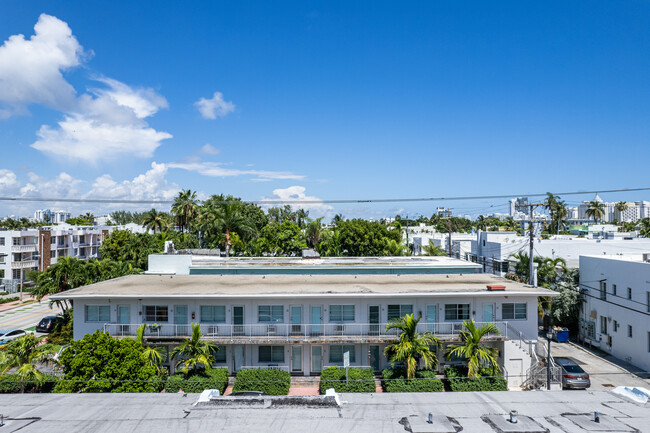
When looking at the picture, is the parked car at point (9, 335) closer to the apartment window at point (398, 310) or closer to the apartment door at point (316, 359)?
the apartment door at point (316, 359)

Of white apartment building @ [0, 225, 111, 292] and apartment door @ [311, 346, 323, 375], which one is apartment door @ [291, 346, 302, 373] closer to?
apartment door @ [311, 346, 323, 375]

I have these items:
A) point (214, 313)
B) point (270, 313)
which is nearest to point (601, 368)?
point (270, 313)

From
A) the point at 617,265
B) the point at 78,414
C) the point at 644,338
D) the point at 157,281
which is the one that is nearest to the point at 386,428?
the point at 78,414

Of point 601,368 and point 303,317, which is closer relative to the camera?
point 303,317

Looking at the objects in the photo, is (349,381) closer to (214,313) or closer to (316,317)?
(316,317)

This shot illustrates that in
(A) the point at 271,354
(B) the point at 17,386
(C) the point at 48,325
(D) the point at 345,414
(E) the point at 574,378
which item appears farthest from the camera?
(C) the point at 48,325

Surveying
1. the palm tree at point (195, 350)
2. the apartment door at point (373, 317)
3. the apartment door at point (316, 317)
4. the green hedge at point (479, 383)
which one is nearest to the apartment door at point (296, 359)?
the apartment door at point (316, 317)

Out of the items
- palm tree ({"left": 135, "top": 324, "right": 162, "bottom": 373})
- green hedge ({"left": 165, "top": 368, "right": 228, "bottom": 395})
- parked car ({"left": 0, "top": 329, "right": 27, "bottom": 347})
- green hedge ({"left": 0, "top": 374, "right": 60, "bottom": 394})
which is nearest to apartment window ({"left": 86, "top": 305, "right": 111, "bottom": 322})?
palm tree ({"left": 135, "top": 324, "right": 162, "bottom": 373})
